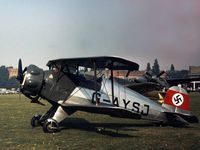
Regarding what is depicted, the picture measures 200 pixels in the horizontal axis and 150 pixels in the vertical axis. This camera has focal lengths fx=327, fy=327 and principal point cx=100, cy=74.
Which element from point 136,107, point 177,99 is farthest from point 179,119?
point 136,107

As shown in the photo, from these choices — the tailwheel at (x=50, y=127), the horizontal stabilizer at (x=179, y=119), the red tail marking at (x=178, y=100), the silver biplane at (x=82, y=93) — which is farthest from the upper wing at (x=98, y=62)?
the horizontal stabilizer at (x=179, y=119)

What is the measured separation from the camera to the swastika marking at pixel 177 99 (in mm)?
14844

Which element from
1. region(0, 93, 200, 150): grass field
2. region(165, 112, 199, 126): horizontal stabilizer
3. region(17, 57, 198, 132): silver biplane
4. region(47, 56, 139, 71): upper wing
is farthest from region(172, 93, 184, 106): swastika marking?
region(47, 56, 139, 71): upper wing

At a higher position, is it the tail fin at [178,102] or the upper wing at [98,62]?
the upper wing at [98,62]

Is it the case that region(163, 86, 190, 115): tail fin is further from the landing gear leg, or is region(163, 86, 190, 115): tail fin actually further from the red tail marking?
the landing gear leg

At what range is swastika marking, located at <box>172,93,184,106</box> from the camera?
584 inches

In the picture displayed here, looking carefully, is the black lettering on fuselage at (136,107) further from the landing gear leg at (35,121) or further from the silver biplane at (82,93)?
the landing gear leg at (35,121)

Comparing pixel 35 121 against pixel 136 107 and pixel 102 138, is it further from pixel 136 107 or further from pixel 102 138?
pixel 136 107

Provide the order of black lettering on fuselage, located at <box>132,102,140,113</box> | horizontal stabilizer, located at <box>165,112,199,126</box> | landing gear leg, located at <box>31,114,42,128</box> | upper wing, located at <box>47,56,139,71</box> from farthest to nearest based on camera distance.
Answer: horizontal stabilizer, located at <box>165,112,199,126</box>, landing gear leg, located at <box>31,114,42,128</box>, black lettering on fuselage, located at <box>132,102,140,113</box>, upper wing, located at <box>47,56,139,71</box>

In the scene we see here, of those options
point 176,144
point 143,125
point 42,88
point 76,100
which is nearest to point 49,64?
point 42,88

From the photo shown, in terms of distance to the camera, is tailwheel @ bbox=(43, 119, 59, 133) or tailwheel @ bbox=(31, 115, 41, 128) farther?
tailwheel @ bbox=(31, 115, 41, 128)

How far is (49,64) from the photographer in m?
13.7

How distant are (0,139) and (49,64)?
155 inches

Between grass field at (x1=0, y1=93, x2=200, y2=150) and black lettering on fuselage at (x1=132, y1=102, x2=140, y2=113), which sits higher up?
black lettering on fuselage at (x1=132, y1=102, x2=140, y2=113)
